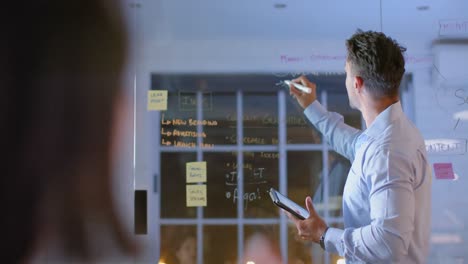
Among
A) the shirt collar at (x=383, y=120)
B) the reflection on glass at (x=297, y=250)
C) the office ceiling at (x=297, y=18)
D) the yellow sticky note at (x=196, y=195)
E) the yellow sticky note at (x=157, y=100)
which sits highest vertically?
the office ceiling at (x=297, y=18)

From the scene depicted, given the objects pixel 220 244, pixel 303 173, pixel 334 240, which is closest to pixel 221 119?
pixel 303 173

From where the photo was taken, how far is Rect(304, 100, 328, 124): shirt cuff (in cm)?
245

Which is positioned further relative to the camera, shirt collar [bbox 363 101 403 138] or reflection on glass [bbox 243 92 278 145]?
reflection on glass [bbox 243 92 278 145]

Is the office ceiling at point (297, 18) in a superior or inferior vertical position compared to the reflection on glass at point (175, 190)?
superior

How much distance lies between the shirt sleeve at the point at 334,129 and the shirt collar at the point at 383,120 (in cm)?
61

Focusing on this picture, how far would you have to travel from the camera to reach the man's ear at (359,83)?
5.30 feet

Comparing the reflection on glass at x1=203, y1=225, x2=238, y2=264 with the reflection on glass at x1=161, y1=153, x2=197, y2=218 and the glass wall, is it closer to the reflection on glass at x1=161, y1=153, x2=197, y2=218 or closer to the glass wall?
the glass wall

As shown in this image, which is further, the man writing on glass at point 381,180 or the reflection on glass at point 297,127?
the reflection on glass at point 297,127

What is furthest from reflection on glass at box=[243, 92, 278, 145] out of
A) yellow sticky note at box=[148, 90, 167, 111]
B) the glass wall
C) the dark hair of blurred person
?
the dark hair of blurred person

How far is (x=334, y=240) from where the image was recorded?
1525mm

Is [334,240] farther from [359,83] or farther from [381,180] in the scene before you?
[359,83]

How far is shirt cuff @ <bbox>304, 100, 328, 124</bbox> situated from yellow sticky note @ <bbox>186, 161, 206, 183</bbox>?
0.63 m

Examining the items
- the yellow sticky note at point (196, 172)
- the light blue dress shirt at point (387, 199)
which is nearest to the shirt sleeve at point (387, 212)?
the light blue dress shirt at point (387, 199)

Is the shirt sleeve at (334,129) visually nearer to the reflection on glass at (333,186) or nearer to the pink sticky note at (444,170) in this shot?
the reflection on glass at (333,186)
